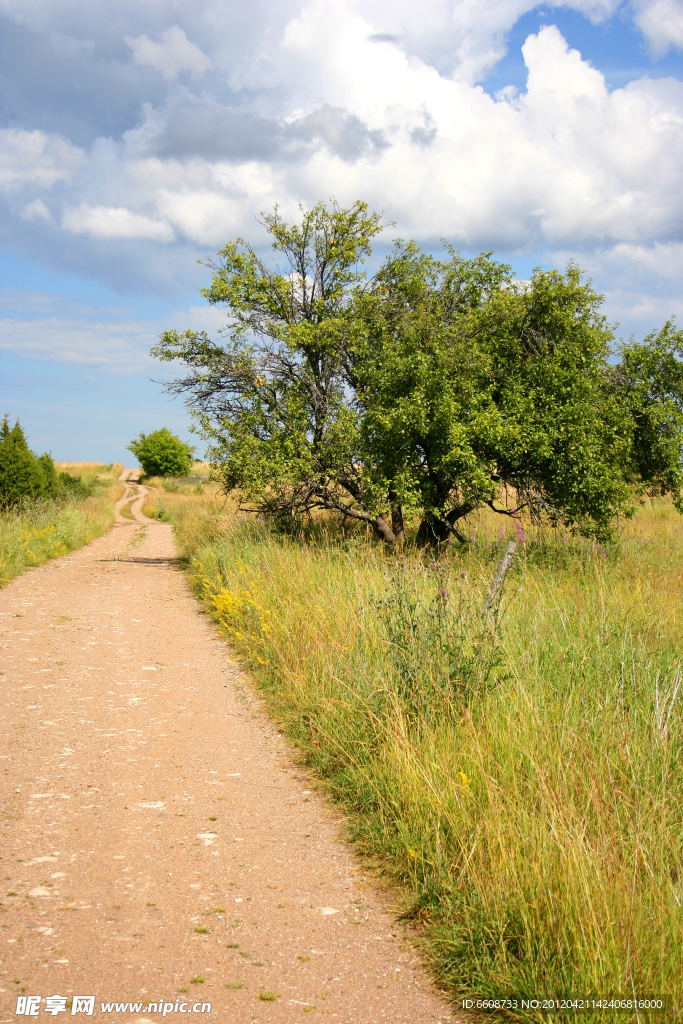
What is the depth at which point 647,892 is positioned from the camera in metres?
2.60

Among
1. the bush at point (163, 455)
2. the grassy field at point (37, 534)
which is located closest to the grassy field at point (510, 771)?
the grassy field at point (37, 534)

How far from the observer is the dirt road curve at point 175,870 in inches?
99.4

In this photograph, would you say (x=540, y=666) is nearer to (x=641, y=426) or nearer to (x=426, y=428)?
(x=426, y=428)

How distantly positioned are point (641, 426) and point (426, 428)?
197 inches

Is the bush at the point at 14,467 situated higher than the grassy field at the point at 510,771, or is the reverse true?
the bush at the point at 14,467

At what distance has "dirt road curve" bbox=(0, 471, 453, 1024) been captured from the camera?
2.53 m

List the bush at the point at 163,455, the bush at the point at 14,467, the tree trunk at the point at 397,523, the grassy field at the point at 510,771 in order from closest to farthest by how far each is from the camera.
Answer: the grassy field at the point at 510,771 → the tree trunk at the point at 397,523 → the bush at the point at 14,467 → the bush at the point at 163,455

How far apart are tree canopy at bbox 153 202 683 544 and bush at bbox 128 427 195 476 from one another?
54.0 metres

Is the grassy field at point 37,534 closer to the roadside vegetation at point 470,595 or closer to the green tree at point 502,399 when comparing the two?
the roadside vegetation at point 470,595

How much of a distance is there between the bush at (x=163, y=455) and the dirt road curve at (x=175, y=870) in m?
61.4

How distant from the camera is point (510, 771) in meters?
3.39

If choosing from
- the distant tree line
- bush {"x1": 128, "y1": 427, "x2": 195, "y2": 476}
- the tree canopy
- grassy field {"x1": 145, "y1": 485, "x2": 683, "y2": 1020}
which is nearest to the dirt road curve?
grassy field {"x1": 145, "y1": 485, "x2": 683, "y2": 1020}

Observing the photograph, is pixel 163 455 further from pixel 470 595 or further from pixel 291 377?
pixel 470 595

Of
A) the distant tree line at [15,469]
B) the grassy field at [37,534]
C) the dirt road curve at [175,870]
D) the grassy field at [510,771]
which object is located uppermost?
the distant tree line at [15,469]
